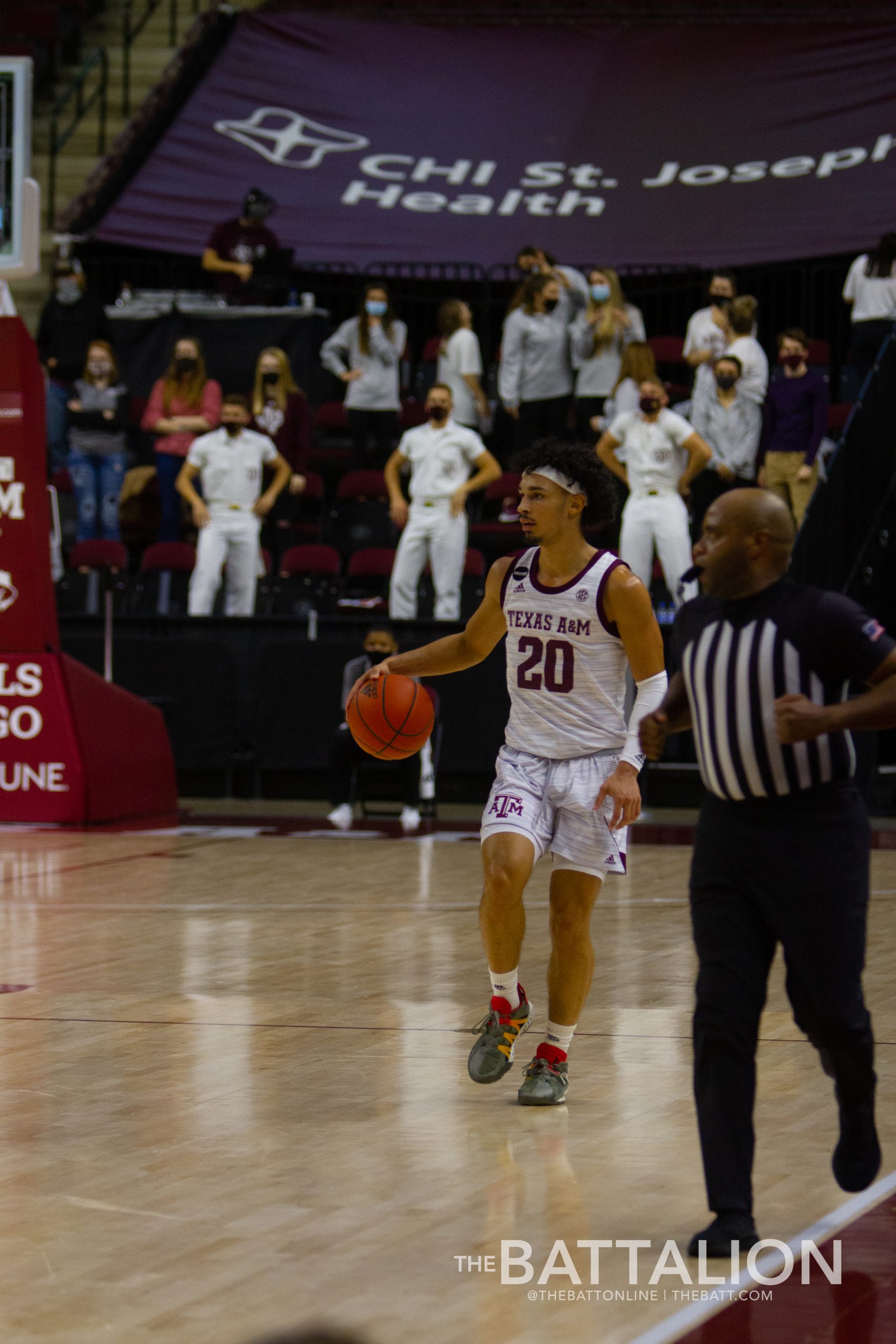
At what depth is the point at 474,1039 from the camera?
687cm

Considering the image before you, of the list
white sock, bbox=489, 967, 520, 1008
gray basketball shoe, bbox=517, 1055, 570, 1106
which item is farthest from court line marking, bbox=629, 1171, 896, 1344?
white sock, bbox=489, 967, 520, 1008

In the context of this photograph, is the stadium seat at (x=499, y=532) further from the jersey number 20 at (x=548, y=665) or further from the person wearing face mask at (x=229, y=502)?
the jersey number 20 at (x=548, y=665)

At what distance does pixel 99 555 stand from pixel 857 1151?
12.9 metres

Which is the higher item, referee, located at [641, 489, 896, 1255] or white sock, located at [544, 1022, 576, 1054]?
referee, located at [641, 489, 896, 1255]

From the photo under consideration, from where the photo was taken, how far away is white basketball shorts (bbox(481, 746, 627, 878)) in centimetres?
599

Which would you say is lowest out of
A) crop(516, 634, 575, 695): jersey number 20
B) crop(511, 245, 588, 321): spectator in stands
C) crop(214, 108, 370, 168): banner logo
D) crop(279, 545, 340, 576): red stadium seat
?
crop(516, 634, 575, 695): jersey number 20

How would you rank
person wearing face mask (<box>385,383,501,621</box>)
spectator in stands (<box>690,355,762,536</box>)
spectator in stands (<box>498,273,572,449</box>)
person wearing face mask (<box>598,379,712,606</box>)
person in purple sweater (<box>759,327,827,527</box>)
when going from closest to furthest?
person wearing face mask (<box>598,379,712,606</box>), person in purple sweater (<box>759,327,827,527</box>), person wearing face mask (<box>385,383,501,621</box>), spectator in stands (<box>690,355,762,536</box>), spectator in stands (<box>498,273,572,449</box>)

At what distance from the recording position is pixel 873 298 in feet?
51.6

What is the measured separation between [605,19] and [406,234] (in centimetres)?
410

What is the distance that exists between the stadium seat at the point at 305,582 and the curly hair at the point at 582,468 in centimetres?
1016

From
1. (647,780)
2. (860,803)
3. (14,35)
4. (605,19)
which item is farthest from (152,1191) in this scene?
(14,35)

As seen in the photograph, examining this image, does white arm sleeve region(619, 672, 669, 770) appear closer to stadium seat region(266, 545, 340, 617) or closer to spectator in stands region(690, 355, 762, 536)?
spectator in stands region(690, 355, 762, 536)

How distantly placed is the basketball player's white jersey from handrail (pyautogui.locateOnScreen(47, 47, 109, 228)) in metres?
16.7

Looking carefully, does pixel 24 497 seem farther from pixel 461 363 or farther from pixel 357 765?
pixel 461 363
